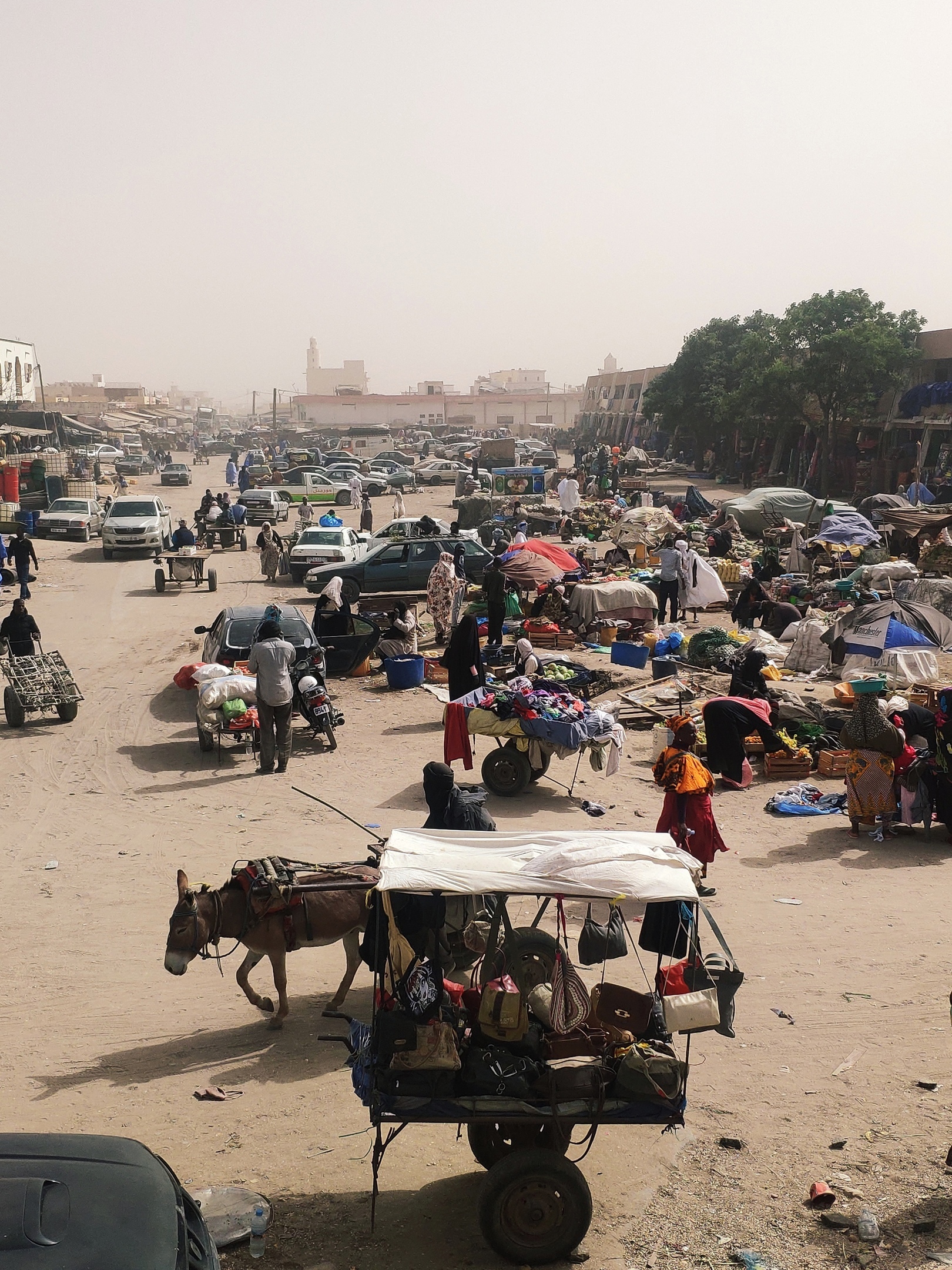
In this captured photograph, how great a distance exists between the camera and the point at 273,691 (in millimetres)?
12602

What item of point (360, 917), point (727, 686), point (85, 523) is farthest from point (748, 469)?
point (360, 917)

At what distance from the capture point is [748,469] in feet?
164

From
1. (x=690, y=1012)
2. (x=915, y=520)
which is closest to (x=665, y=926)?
(x=690, y=1012)

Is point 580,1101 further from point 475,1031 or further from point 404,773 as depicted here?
point 404,773

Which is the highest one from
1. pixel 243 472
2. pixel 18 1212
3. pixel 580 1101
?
pixel 18 1212

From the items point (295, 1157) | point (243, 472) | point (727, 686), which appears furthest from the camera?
point (243, 472)

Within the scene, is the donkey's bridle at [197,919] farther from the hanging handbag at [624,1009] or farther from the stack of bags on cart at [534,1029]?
the hanging handbag at [624,1009]

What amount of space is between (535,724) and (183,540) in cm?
1899

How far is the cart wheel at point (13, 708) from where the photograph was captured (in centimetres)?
1473

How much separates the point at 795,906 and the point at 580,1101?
446 centimetres

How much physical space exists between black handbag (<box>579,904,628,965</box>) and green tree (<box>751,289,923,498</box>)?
117ft

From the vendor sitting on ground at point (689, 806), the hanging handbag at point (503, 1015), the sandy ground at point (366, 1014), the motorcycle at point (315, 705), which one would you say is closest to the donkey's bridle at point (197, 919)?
the sandy ground at point (366, 1014)

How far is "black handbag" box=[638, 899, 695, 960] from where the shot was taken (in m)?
5.64

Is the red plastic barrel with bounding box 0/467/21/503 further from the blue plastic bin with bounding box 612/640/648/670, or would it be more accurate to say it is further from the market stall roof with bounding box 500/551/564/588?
the blue plastic bin with bounding box 612/640/648/670
